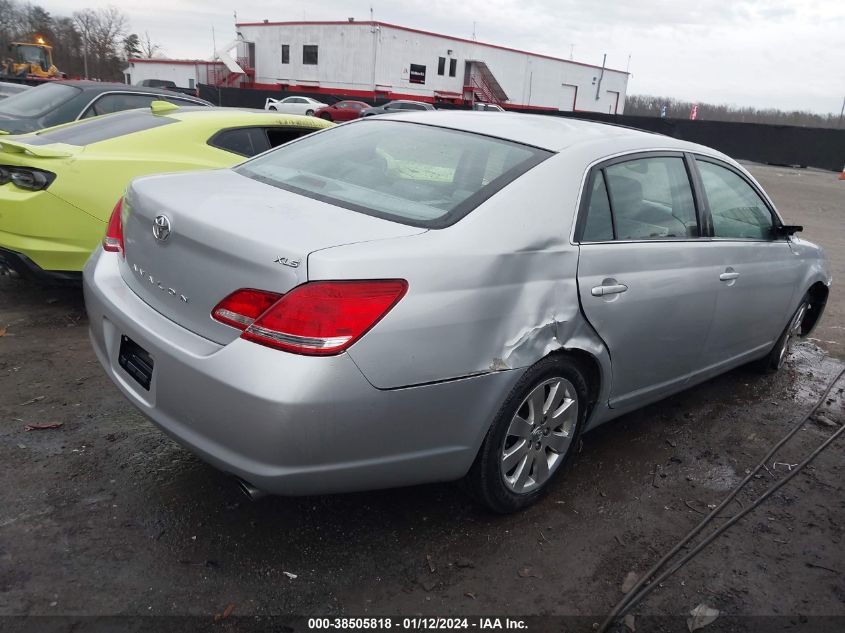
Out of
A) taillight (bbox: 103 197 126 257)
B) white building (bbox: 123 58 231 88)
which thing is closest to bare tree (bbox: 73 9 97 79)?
white building (bbox: 123 58 231 88)

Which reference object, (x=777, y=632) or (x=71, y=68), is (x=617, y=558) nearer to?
(x=777, y=632)

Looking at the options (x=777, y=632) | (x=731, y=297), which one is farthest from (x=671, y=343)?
(x=777, y=632)

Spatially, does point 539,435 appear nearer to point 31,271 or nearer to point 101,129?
point 31,271

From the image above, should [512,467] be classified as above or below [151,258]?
below

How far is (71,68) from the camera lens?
233 ft

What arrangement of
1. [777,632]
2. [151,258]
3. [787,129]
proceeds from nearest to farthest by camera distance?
[777,632]
[151,258]
[787,129]

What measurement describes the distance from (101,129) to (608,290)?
4.19 m

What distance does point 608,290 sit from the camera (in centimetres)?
288

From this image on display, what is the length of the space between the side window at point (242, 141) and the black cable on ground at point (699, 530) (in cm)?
401

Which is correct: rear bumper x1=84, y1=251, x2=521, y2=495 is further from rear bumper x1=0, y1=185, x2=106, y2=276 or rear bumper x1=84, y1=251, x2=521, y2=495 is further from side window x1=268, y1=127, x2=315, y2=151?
side window x1=268, y1=127, x2=315, y2=151

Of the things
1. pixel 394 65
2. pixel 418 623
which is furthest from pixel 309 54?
pixel 418 623

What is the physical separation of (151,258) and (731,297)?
284 centimetres

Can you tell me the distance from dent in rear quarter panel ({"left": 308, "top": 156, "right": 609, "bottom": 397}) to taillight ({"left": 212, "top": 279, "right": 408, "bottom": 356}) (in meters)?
0.04

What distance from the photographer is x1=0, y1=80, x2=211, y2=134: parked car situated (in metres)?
7.01
